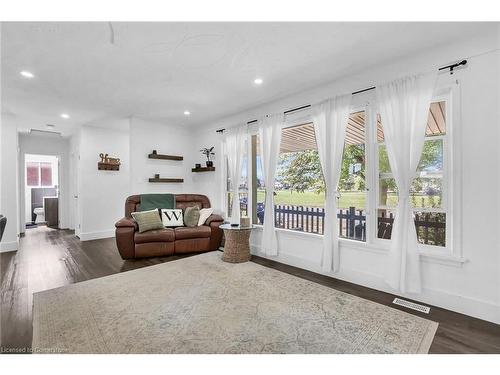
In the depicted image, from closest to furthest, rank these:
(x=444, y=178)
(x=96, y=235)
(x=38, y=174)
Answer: (x=444, y=178) → (x=96, y=235) → (x=38, y=174)

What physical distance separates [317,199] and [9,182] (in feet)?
17.9

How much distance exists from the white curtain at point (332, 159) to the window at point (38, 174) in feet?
31.6

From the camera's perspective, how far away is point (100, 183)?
5609mm

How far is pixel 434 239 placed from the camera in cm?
250

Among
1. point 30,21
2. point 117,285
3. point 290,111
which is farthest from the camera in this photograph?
point 290,111

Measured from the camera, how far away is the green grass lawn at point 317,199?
2.74 meters

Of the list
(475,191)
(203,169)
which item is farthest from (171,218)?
(475,191)

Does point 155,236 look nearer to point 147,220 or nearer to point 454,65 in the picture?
point 147,220

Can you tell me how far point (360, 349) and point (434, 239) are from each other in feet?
4.90

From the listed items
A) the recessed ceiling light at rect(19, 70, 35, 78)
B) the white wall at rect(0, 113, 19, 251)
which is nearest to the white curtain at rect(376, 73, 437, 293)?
the recessed ceiling light at rect(19, 70, 35, 78)

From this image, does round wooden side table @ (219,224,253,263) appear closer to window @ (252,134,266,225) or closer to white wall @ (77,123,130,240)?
window @ (252,134,266,225)
